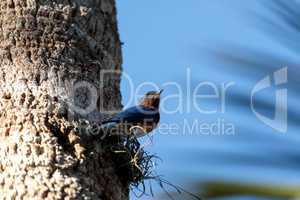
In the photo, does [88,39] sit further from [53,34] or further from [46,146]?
[46,146]

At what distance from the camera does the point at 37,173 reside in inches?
75.6

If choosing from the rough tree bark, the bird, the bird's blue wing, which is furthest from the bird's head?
the rough tree bark

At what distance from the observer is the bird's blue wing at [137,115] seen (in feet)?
7.70

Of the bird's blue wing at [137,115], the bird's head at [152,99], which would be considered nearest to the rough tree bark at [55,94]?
the bird's blue wing at [137,115]

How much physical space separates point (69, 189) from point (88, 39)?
29.8 inches

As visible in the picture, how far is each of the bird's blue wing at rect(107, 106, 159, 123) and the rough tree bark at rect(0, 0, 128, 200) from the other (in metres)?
0.07

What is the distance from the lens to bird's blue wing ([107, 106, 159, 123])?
2.35 metres

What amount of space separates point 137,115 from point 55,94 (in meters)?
0.63

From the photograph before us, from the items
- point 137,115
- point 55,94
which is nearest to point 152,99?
point 137,115

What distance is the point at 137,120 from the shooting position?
8.72ft

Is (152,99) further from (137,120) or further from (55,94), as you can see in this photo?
(55,94)

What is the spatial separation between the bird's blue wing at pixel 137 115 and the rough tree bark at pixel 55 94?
7 centimetres

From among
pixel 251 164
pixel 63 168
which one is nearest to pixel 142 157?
pixel 63 168

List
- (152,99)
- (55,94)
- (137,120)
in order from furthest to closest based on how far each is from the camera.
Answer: (152,99), (137,120), (55,94)
